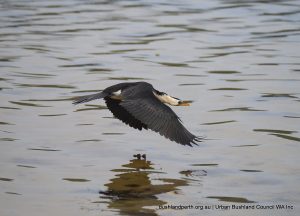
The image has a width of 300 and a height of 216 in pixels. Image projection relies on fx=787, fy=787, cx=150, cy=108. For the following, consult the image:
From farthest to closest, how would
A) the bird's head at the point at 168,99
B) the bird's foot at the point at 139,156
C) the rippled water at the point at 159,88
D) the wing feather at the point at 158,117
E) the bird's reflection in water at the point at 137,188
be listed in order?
the bird's head at the point at 168,99, the bird's foot at the point at 139,156, the wing feather at the point at 158,117, the rippled water at the point at 159,88, the bird's reflection in water at the point at 137,188

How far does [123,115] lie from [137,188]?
1.63 meters

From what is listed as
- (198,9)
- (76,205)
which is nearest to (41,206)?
(76,205)

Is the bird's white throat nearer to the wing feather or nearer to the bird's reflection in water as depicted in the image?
the wing feather

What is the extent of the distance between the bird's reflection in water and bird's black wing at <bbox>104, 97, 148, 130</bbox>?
562 millimetres

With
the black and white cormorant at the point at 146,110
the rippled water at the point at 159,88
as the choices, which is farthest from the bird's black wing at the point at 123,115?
the rippled water at the point at 159,88

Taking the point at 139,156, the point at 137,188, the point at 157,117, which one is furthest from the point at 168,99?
the point at 137,188

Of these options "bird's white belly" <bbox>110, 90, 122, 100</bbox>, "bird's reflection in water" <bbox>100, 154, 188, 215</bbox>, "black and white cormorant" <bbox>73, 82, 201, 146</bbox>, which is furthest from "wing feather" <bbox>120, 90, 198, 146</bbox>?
"bird's reflection in water" <bbox>100, 154, 188, 215</bbox>

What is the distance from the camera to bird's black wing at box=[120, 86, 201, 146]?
8488 mm

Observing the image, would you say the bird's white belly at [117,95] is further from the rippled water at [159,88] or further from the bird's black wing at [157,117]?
the rippled water at [159,88]

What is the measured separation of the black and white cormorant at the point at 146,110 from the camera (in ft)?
28.0

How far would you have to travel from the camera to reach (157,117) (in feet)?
28.4

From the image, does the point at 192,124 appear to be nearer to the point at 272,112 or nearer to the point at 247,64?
the point at 272,112

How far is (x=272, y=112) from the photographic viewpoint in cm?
1104

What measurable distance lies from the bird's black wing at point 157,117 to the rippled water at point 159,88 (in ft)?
1.33
